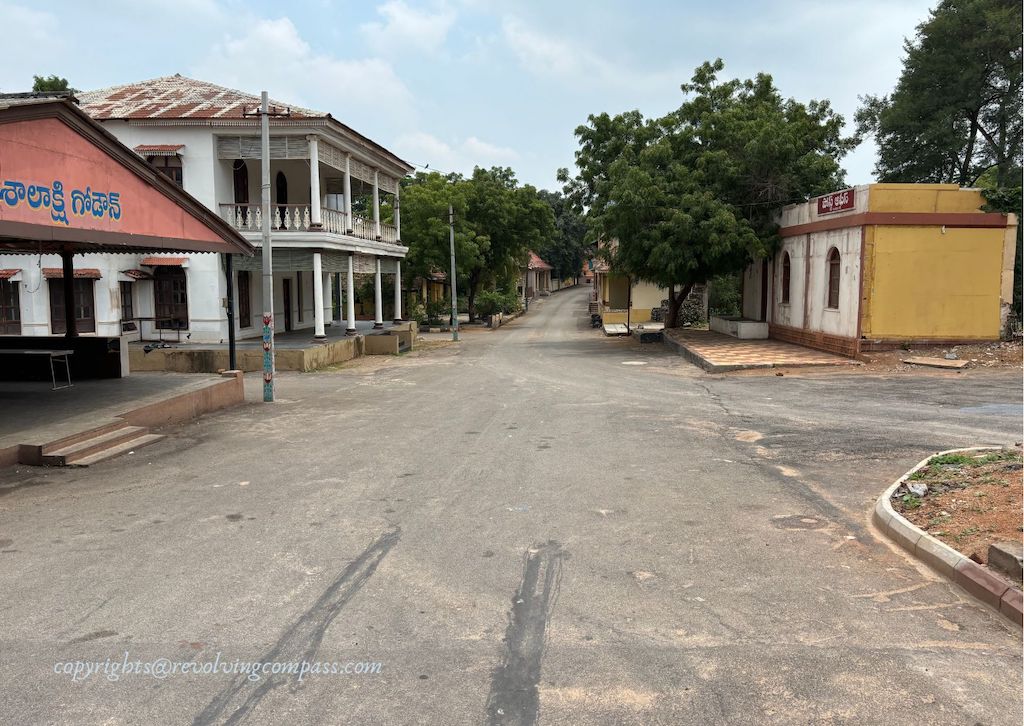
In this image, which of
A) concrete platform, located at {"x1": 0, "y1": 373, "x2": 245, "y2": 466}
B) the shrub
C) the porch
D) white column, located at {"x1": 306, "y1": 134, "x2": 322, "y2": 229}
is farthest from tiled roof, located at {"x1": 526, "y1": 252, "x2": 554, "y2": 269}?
concrete platform, located at {"x1": 0, "y1": 373, "x2": 245, "y2": 466}

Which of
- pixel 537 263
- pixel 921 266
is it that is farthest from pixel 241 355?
pixel 537 263

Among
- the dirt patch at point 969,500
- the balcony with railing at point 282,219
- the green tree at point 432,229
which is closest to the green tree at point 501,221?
the green tree at point 432,229

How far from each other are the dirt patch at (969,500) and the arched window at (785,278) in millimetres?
17465

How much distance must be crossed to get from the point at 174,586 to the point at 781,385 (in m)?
13.9

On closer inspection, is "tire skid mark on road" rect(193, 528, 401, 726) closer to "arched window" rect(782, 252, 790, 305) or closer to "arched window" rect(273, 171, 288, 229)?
"arched window" rect(782, 252, 790, 305)

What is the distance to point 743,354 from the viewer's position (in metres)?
21.6

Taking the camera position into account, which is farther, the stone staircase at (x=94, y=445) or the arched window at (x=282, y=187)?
the arched window at (x=282, y=187)

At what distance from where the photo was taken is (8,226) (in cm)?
851

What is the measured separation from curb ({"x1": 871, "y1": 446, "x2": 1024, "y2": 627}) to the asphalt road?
13 centimetres

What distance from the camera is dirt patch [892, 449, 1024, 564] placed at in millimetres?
5746

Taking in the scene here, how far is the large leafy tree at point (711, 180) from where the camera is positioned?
957 inches

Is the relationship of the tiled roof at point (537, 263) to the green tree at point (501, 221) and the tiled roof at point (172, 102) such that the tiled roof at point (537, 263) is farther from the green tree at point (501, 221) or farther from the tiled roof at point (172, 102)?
the tiled roof at point (172, 102)

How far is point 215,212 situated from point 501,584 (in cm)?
1994

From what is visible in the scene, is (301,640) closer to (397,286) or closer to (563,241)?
(397,286)
